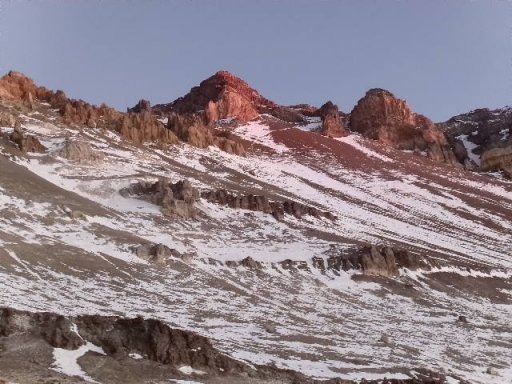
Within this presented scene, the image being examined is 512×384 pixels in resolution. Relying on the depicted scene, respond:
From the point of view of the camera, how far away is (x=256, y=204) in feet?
235

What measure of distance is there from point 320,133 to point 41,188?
275 ft

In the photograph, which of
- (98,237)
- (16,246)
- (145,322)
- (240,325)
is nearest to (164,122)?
Answer: (98,237)

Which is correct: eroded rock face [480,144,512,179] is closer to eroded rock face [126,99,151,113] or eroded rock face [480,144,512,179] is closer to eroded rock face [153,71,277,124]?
eroded rock face [153,71,277,124]

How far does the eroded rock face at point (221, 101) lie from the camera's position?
141 meters

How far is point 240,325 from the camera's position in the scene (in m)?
37.4

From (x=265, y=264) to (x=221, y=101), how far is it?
3672 inches

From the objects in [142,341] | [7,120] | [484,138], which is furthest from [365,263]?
[484,138]

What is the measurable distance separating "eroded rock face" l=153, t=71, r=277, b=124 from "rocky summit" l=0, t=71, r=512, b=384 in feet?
57.4

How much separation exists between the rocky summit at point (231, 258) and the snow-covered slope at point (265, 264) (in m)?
0.21

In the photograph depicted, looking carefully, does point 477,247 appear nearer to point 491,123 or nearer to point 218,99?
point 218,99

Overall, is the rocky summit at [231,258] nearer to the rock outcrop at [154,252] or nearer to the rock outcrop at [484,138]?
the rock outcrop at [154,252]

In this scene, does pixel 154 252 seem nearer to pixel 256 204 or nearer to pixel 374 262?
pixel 374 262

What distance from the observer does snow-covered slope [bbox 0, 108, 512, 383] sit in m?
35.4

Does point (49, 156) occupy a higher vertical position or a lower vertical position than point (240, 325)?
higher
